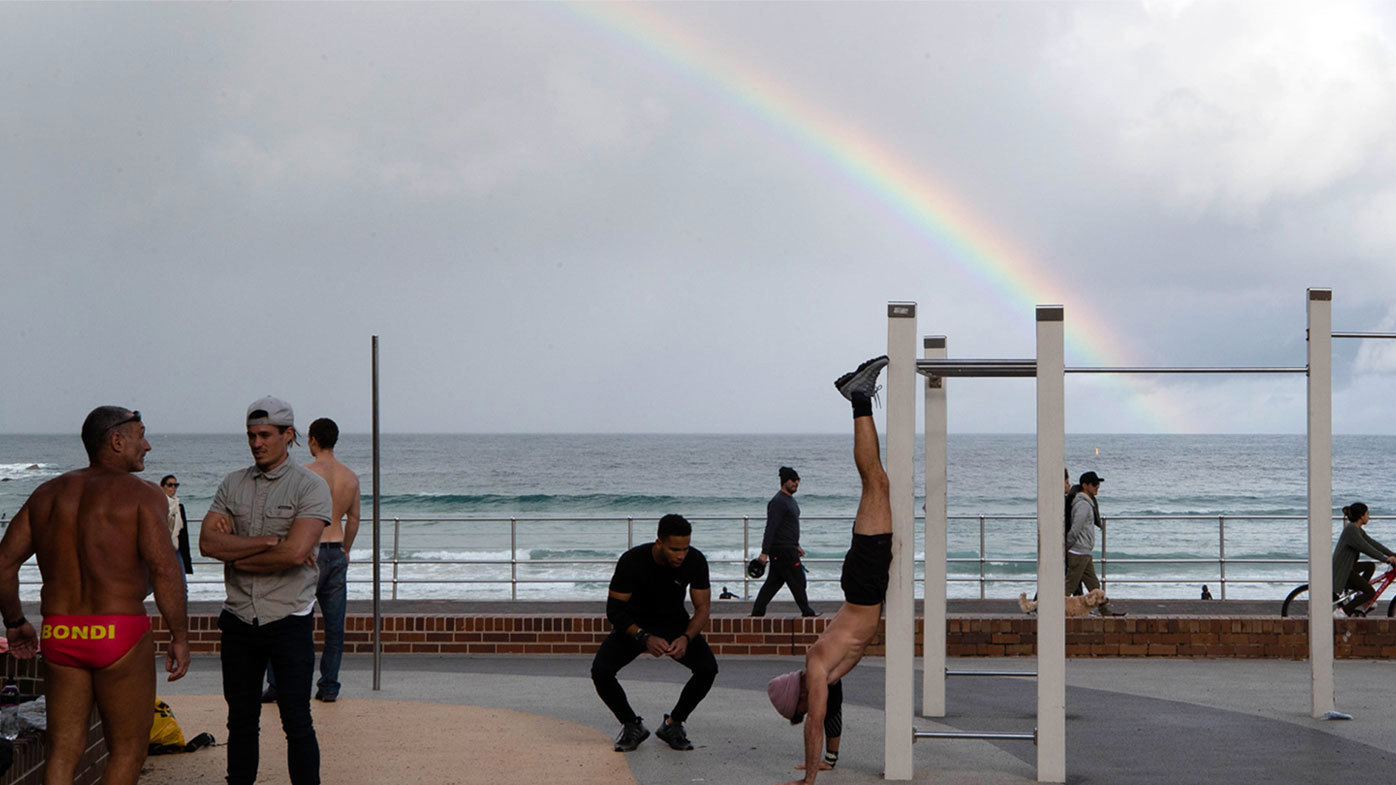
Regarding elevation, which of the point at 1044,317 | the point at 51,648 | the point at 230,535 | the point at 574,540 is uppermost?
the point at 1044,317

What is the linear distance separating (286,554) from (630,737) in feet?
8.36

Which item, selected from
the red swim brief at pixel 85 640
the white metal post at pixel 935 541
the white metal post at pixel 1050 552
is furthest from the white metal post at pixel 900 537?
the red swim brief at pixel 85 640

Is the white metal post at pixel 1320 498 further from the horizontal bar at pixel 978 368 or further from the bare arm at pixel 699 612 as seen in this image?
the bare arm at pixel 699 612

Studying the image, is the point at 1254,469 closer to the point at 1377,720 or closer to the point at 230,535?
the point at 1377,720

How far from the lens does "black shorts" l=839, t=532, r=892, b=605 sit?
6.75m

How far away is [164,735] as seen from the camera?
712 centimetres

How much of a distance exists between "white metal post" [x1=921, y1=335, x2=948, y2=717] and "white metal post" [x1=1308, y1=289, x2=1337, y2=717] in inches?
90.8

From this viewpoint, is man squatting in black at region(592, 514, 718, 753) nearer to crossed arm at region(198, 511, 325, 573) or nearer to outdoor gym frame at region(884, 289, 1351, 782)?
outdoor gym frame at region(884, 289, 1351, 782)

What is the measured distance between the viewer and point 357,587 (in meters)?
22.9

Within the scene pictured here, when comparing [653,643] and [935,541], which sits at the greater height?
[935,541]

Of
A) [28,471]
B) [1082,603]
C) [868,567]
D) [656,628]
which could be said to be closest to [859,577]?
[868,567]

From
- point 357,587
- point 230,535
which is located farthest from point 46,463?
point 230,535

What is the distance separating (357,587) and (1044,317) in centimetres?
1790

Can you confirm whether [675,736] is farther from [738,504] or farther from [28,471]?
[28,471]
